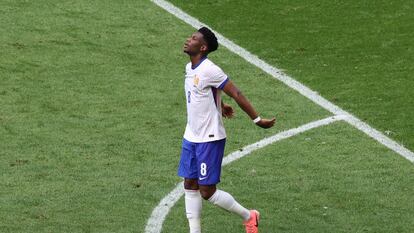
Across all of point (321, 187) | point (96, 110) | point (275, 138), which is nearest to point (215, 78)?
point (321, 187)

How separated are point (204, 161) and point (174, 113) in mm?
4410

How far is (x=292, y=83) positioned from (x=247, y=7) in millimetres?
3278

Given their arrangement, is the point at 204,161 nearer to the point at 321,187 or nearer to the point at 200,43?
the point at 200,43

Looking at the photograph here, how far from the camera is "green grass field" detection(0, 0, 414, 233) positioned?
12117 millimetres

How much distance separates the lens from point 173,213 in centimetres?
1198

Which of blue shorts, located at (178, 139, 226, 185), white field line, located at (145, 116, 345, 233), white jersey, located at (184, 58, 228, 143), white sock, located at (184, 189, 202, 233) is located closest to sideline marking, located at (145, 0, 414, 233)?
white field line, located at (145, 116, 345, 233)

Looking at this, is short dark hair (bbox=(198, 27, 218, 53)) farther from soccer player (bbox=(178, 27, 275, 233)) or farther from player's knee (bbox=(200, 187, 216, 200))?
player's knee (bbox=(200, 187, 216, 200))

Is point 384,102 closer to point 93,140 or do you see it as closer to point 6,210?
point 93,140

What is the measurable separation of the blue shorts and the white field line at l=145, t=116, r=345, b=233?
2.75ft

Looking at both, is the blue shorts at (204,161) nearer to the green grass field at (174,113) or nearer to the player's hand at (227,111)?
the player's hand at (227,111)

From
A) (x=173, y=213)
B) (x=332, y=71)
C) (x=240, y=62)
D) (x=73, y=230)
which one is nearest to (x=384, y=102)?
(x=332, y=71)

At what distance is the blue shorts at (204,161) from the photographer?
10891mm

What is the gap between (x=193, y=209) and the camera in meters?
11.1

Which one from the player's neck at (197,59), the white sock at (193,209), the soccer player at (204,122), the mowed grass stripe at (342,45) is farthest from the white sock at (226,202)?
the mowed grass stripe at (342,45)
